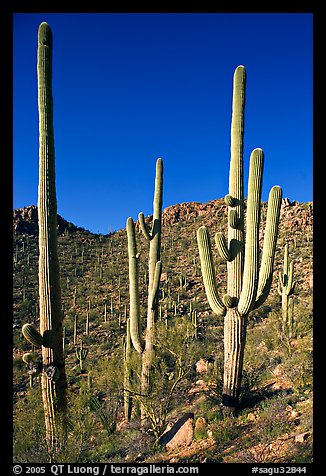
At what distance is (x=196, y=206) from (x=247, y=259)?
38736mm

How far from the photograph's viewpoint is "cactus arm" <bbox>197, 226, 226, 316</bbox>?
8.77m

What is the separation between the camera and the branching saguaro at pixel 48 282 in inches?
257

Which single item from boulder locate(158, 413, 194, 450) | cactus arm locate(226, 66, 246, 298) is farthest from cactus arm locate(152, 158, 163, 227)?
boulder locate(158, 413, 194, 450)

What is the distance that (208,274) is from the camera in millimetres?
8945

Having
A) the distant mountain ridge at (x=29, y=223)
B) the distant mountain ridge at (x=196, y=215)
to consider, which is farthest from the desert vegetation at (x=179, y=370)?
the distant mountain ridge at (x=29, y=223)

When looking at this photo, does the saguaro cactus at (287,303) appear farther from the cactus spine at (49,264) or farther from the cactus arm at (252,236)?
the cactus spine at (49,264)

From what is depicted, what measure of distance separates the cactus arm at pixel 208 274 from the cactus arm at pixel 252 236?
20.7 inches

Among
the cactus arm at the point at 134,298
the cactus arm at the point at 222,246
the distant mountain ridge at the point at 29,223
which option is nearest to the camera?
the cactus arm at the point at 222,246

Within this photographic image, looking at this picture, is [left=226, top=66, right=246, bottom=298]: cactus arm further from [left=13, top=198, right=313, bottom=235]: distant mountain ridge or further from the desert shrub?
[left=13, top=198, right=313, bottom=235]: distant mountain ridge
